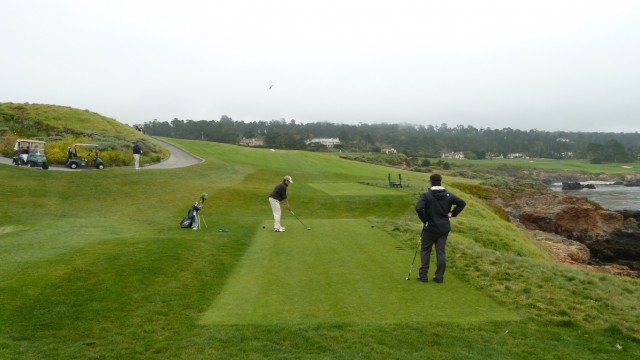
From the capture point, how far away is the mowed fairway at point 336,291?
29.9 feet

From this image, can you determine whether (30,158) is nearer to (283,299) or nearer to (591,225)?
(283,299)

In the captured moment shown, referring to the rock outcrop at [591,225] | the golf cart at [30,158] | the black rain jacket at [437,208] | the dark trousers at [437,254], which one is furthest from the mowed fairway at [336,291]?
the golf cart at [30,158]

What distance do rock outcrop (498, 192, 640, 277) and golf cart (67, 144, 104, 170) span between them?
114 ft

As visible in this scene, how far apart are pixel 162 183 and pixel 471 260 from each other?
25.4 m

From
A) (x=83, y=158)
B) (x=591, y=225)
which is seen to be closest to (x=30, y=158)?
(x=83, y=158)

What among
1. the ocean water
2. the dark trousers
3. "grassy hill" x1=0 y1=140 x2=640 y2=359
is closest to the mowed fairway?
"grassy hill" x1=0 y1=140 x2=640 y2=359

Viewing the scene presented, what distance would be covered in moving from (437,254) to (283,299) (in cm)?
415

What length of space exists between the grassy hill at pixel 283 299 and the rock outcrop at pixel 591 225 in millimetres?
22327

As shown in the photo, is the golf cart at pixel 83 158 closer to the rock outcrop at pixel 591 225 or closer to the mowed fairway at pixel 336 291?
the mowed fairway at pixel 336 291

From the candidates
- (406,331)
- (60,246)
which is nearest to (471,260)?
(406,331)

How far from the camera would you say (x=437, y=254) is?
11.9 meters

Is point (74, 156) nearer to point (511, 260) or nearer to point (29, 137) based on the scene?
point (29, 137)

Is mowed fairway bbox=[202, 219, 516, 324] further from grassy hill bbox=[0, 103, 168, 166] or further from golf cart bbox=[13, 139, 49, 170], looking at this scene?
grassy hill bbox=[0, 103, 168, 166]

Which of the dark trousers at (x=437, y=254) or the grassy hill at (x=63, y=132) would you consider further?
the grassy hill at (x=63, y=132)
